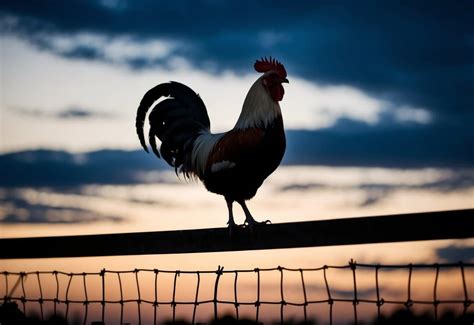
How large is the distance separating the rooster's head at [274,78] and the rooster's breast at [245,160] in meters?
0.51

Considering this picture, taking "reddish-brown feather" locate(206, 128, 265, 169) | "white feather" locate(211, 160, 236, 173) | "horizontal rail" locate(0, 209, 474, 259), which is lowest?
"horizontal rail" locate(0, 209, 474, 259)

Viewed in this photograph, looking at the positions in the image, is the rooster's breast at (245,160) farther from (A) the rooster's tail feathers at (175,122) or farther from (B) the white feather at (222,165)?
(A) the rooster's tail feathers at (175,122)

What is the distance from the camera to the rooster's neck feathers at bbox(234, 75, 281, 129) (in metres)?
7.48

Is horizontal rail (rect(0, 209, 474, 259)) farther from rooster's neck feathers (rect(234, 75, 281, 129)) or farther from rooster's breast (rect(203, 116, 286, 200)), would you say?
rooster's neck feathers (rect(234, 75, 281, 129))

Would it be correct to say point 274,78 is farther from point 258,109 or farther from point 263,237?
point 263,237

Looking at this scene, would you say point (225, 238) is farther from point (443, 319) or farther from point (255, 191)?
point (255, 191)

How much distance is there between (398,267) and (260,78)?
14.0 feet

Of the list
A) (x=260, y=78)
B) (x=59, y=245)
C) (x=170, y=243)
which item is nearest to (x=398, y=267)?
(x=170, y=243)

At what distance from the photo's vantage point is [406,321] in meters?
4.73

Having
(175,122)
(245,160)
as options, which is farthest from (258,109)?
(175,122)

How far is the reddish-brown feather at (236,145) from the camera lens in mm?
7148

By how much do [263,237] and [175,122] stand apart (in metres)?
4.12

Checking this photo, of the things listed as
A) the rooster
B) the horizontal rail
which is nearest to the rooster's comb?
the rooster

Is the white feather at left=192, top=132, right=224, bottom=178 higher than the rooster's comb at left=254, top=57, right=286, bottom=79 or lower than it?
lower
